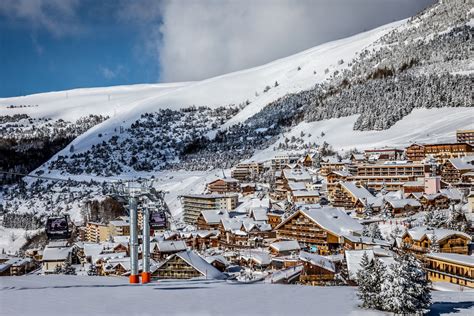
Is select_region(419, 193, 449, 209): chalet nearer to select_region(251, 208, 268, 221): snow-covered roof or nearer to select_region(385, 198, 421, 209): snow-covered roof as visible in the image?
select_region(385, 198, 421, 209): snow-covered roof

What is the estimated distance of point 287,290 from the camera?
13695 mm

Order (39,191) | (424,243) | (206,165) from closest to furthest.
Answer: (424,243) < (206,165) < (39,191)

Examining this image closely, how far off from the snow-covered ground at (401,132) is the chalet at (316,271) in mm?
59676

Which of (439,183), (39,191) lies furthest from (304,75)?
(439,183)

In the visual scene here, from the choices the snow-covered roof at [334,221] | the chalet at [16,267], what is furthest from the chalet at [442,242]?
the chalet at [16,267]

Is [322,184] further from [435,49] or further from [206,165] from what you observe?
[435,49]

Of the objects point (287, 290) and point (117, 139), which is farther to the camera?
point (117, 139)

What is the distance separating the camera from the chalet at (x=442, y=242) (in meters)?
31.2

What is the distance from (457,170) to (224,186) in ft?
99.5

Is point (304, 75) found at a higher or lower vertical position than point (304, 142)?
higher

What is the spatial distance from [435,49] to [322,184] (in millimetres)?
77672

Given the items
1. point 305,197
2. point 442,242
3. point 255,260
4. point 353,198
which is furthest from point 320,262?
point 305,197

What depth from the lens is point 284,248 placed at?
1442 inches

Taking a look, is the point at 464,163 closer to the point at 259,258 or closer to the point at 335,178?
the point at 335,178
